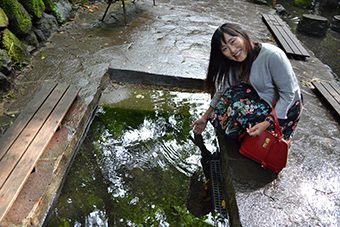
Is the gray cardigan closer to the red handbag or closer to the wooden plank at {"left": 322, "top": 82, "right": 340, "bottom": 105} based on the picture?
the red handbag

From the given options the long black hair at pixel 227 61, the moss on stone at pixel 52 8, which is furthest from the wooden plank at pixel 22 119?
the moss on stone at pixel 52 8

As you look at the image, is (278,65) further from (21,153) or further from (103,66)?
(103,66)

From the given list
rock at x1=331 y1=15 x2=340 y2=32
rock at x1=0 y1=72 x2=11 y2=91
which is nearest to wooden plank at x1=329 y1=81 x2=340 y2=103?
rock at x1=0 y1=72 x2=11 y2=91

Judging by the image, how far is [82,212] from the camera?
109 inches

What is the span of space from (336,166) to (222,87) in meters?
1.31

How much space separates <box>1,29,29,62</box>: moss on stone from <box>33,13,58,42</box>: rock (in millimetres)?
553

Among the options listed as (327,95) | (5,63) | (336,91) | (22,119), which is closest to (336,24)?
(336,91)

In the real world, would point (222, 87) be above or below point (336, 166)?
above

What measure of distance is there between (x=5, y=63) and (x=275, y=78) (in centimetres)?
309

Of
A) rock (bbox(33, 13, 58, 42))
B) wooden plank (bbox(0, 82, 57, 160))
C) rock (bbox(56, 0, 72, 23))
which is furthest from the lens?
rock (bbox(56, 0, 72, 23))

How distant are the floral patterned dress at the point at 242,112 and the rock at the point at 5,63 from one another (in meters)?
2.54

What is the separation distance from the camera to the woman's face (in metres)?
2.57

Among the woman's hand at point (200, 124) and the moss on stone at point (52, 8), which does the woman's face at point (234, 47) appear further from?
the moss on stone at point (52, 8)

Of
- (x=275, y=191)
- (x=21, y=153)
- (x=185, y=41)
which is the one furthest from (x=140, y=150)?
(x=185, y=41)
